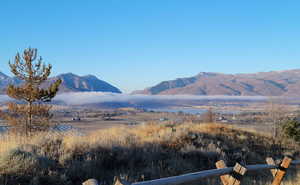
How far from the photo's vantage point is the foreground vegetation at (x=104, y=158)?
7.85 meters

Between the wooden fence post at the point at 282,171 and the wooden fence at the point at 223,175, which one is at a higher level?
the wooden fence at the point at 223,175

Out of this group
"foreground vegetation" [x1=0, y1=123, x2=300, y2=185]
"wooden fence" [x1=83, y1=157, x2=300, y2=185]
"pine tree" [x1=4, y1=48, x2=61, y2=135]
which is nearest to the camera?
"wooden fence" [x1=83, y1=157, x2=300, y2=185]

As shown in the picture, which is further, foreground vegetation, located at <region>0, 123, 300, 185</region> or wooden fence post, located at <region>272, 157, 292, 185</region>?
foreground vegetation, located at <region>0, 123, 300, 185</region>

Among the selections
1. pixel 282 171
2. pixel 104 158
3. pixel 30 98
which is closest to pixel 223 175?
pixel 282 171

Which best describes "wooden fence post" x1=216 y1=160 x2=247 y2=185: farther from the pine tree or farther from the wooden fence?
the pine tree

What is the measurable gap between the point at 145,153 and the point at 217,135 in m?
8.26

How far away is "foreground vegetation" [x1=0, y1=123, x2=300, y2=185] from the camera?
309 inches

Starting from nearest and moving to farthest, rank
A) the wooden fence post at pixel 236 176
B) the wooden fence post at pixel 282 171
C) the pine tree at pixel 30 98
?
the wooden fence post at pixel 236 176, the wooden fence post at pixel 282 171, the pine tree at pixel 30 98

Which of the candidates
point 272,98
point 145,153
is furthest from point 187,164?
point 272,98

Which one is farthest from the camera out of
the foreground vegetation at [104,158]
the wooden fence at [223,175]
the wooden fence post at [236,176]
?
the foreground vegetation at [104,158]

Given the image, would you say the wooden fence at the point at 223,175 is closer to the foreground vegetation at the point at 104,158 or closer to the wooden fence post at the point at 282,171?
the wooden fence post at the point at 282,171

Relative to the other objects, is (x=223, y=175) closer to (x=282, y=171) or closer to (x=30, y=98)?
(x=282, y=171)

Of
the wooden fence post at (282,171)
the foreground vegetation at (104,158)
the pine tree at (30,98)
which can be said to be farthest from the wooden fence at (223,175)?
the pine tree at (30,98)

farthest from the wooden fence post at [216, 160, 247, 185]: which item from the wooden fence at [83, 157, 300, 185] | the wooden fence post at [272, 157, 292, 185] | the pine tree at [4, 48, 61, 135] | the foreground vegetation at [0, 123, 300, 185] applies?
the pine tree at [4, 48, 61, 135]
